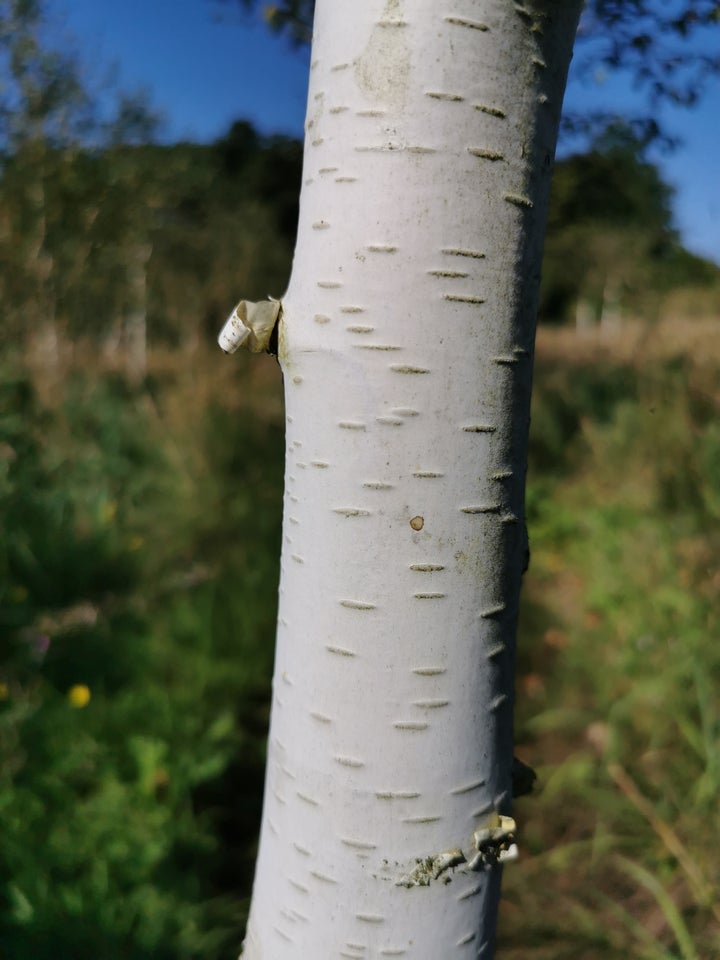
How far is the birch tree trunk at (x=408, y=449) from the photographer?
63cm

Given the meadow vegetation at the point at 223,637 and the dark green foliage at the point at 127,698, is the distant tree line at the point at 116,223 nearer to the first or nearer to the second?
the meadow vegetation at the point at 223,637

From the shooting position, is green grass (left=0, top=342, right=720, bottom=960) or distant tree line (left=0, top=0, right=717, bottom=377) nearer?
green grass (left=0, top=342, right=720, bottom=960)

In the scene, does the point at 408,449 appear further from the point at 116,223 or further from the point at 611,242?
the point at 611,242

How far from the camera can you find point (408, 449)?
650 mm

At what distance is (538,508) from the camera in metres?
3.84

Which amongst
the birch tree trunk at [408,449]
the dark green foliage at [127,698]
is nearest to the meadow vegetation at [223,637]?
the dark green foliage at [127,698]

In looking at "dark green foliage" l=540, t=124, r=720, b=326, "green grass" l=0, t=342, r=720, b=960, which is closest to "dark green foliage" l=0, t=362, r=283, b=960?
"green grass" l=0, t=342, r=720, b=960

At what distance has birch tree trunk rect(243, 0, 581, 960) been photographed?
2.07 feet

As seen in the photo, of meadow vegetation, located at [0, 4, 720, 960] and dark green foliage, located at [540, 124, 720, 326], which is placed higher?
dark green foliage, located at [540, 124, 720, 326]

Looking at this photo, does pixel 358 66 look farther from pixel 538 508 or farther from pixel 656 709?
pixel 538 508

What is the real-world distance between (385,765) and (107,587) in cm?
→ 252

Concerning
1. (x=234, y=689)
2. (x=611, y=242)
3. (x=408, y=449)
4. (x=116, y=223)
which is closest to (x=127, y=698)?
(x=234, y=689)

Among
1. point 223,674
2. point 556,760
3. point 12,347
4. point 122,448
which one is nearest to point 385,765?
point 223,674

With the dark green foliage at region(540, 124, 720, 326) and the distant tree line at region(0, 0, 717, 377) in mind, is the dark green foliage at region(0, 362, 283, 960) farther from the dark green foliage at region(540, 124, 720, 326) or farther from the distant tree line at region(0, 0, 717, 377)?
the dark green foliage at region(540, 124, 720, 326)
